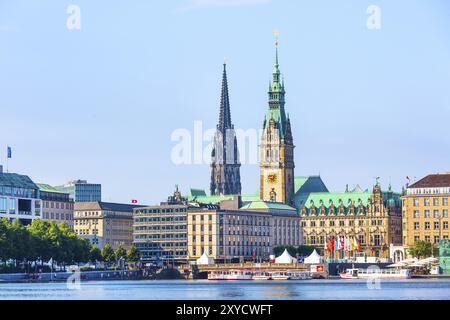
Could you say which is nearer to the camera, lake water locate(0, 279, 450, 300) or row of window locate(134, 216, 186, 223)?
lake water locate(0, 279, 450, 300)

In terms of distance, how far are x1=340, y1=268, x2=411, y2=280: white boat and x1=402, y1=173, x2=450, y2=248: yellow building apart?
81.5 feet

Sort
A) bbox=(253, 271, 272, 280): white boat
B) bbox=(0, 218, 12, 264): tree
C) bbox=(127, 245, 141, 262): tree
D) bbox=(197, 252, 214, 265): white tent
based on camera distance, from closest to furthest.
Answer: bbox=(0, 218, 12, 264): tree
bbox=(253, 271, 272, 280): white boat
bbox=(127, 245, 141, 262): tree
bbox=(197, 252, 214, 265): white tent

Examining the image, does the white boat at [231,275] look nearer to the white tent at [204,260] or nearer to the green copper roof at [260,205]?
the white tent at [204,260]

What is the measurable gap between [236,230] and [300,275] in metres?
33.1

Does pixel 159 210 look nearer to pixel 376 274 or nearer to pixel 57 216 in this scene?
pixel 57 216

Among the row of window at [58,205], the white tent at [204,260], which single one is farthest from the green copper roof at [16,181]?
the white tent at [204,260]

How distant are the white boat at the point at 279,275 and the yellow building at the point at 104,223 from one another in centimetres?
4038

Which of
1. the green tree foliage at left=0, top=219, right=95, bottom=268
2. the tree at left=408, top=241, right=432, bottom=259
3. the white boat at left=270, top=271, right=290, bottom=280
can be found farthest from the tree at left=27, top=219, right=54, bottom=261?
the tree at left=408, top=241, right=432, bottom=259

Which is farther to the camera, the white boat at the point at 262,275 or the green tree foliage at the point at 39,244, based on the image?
the white boat at the point at 262,275

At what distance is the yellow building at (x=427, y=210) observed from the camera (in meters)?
172

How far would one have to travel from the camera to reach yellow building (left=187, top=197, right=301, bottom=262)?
175125 mm

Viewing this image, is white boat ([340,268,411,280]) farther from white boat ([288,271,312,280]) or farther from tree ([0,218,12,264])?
tree ([0,218,12,264])
